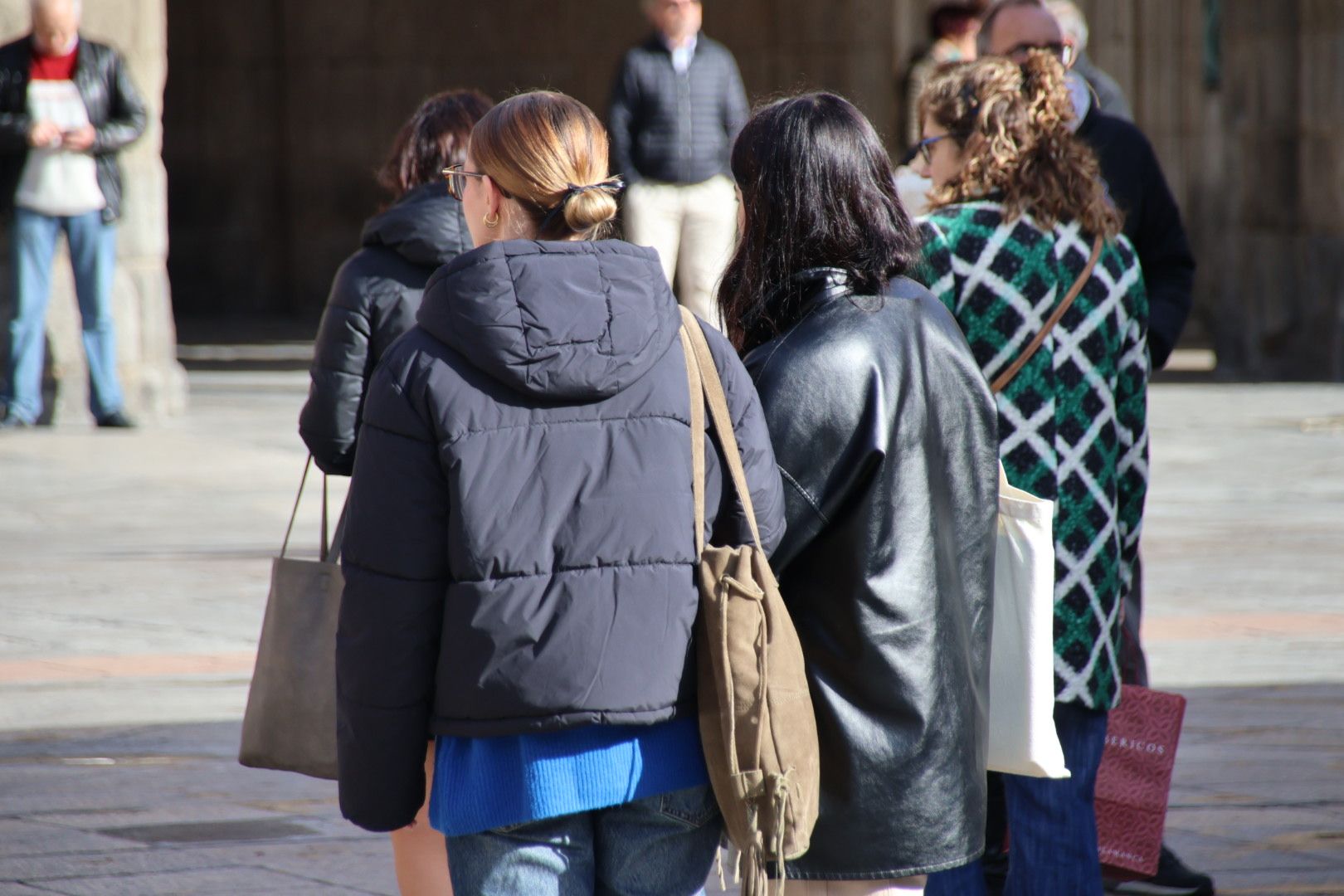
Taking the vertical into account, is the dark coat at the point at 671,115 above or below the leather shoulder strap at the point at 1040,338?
below

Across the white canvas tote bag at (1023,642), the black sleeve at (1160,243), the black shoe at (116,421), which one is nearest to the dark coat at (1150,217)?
the black sleeve at (1160,243)

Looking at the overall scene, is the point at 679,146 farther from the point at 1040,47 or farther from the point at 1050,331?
the point at 1050,331

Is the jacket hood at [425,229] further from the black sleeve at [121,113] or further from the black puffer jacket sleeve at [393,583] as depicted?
the black sleeve at [121,113]

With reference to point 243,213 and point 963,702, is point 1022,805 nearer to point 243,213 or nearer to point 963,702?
point 963,702

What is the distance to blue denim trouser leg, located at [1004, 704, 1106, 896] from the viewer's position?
141 inches

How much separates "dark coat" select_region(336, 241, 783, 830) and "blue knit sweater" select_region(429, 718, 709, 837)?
0.04m

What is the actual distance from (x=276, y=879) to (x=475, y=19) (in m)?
16.1

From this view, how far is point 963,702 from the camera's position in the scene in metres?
2.74

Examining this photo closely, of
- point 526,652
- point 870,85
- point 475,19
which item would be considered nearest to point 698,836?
point 526,652

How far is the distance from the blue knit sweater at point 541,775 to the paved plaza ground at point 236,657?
1.71 metres

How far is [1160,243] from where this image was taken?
4.48 meters

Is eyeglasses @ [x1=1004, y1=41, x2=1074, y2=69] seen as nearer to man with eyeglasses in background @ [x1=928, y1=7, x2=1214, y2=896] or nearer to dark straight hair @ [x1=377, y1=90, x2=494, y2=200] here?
man with eyeglasses in background @ [x1=928, y1=7, x2=1214, y2=896]

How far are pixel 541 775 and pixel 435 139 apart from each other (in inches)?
79.1

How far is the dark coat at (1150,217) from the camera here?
14.5ft
